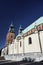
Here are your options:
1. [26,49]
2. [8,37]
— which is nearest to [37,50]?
[26,49]

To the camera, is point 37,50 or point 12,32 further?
point 12,32

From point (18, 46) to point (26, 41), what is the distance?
23.8 ft

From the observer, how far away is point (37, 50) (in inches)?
1008

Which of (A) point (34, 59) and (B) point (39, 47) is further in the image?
A: (B) point (39, 47)

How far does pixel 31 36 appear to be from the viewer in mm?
28094

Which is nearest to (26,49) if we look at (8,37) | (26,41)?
(26,41)

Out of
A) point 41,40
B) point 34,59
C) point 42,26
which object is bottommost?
point 34,59

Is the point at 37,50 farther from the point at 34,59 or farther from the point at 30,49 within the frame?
the point at 34,59

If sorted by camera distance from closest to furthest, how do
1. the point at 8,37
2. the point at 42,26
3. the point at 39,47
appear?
1. the point at 39,47
2. the point at 42,26
3. the point at 8,37

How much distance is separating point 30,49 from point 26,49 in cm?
240

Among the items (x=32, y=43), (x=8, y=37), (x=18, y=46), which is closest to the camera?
(x=32, y=43)

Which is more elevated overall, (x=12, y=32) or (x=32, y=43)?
(x=12, y=32)

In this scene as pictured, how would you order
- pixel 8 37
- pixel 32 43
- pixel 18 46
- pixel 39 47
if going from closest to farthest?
pixel 39 47
pixel 32 43
pixel 18 46
pixel 8 37

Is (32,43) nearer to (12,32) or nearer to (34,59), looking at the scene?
(34,59)
